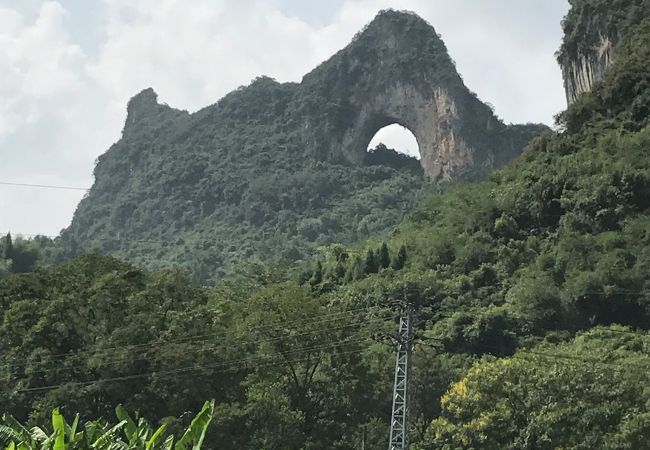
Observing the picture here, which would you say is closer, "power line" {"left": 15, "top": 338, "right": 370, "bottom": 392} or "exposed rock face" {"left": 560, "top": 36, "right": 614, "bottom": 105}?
"power line" {"left": 15, "top": 338, "right": 370, "bottom": 392}

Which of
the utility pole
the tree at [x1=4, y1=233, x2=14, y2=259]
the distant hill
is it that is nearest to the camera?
the utility pole

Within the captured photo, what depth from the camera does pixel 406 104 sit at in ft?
333

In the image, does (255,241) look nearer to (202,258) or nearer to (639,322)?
(202,258)

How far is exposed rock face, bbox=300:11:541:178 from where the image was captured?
9588 centimetres

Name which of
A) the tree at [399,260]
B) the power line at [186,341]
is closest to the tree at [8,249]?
the tree at [399,260]

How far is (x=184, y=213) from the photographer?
10838 cm

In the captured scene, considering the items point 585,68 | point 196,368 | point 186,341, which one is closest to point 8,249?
point 186,341

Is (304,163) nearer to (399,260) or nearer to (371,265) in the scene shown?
(371,265)

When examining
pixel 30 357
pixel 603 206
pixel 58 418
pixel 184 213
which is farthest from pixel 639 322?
pixel 184 213

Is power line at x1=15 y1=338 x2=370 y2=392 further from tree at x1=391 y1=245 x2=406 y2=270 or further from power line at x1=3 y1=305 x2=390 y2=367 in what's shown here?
tree at x1=391 y1=245 x2=406 y2=270

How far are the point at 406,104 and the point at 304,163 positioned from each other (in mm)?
14417

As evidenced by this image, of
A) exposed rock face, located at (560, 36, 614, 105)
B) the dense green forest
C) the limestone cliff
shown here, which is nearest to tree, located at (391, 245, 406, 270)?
the dense green forest

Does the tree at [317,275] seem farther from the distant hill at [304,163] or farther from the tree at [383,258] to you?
the distant hill at [304,163]

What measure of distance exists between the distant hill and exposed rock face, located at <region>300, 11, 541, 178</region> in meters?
0.15
